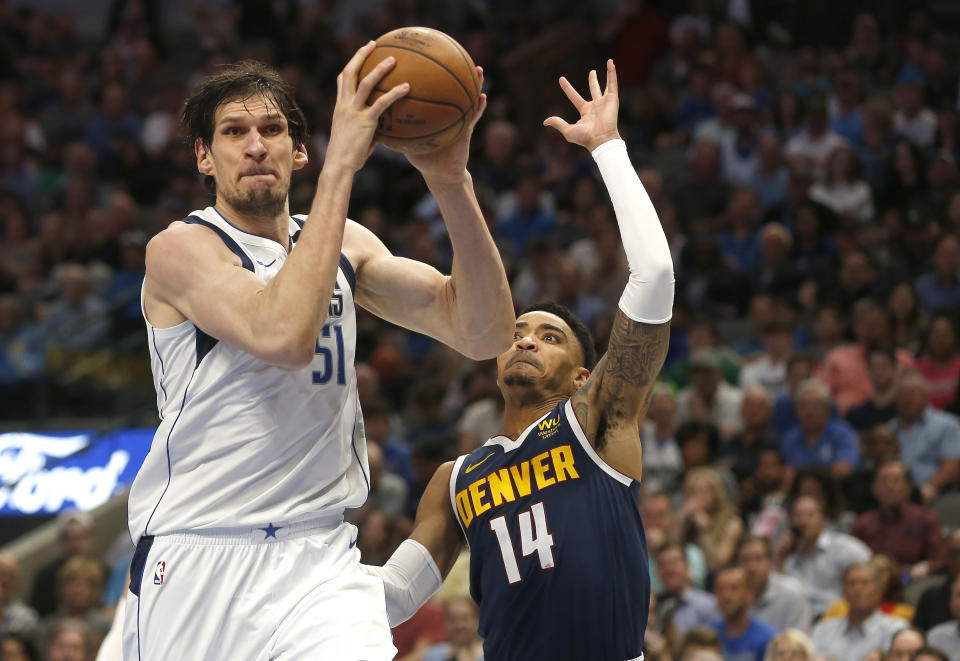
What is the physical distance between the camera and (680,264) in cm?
1158

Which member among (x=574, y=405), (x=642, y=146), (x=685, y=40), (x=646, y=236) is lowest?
(x=574, y=405)

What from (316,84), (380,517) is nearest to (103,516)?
(380,517)

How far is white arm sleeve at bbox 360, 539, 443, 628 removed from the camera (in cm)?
448

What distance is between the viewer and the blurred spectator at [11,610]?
9.17 meters

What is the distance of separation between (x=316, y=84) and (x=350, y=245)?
11984 mm

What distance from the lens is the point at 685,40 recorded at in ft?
46.4

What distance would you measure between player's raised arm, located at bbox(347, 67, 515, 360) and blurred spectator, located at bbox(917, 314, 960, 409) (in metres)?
6.39

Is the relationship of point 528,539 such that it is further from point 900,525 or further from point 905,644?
point 900,525

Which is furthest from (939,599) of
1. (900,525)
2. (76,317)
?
(76,317)

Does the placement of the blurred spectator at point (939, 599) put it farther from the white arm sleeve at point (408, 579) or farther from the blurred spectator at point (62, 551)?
the blurred spectator at point (62, 551)

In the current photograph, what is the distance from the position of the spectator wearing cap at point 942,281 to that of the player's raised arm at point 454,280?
6.95 m

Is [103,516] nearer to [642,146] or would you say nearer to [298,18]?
[642,146]

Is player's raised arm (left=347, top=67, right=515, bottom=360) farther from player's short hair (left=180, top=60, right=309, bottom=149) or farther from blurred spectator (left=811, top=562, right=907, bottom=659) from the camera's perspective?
blurred spectator (left=811, top=562, right=907, bottom=659)

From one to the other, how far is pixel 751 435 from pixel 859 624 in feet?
7.35
